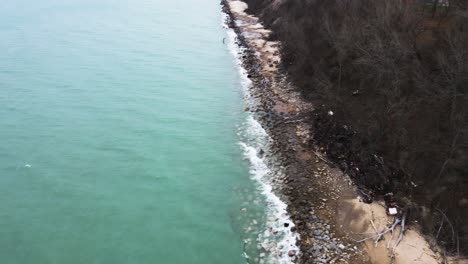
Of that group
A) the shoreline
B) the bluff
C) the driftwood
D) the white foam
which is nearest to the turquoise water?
the white foam

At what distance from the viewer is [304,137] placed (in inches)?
1388

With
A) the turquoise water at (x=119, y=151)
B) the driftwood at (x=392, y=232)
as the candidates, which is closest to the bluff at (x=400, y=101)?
the driftwood at (x=392, y=232)

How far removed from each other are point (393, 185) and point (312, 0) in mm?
35957

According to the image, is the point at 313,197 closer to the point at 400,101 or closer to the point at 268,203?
the point at 268,203

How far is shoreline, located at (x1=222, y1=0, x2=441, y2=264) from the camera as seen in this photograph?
23703 millimetres

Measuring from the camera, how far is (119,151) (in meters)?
34.8

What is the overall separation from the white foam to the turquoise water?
37.9 inches

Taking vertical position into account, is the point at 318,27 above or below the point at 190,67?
above

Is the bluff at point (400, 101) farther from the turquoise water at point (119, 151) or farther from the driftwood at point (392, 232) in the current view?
the turquoise water at point (119, 151)

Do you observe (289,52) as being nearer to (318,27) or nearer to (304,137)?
(318,27)

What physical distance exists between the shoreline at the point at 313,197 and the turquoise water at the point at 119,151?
2.96m

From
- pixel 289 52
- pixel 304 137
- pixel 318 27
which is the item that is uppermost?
pixel 318 27

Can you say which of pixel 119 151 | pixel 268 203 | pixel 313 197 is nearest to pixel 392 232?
pixel 313 197

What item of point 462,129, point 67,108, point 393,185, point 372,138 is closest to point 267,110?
point 372,138
